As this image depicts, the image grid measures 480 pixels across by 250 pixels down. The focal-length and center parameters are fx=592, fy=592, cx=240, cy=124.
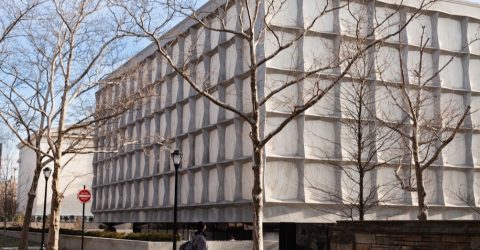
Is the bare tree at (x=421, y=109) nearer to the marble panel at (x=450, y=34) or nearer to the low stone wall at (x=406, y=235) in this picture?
the marble panel at (x=450, y=34)

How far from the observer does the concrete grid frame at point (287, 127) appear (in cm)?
2431

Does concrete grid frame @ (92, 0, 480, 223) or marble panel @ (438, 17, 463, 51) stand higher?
marble panel @ (438, 17, 463, 51)

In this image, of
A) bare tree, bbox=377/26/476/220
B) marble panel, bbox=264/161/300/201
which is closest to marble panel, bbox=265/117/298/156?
marble panel, bbox=264/161/300/201

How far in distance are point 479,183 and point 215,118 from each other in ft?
44.3

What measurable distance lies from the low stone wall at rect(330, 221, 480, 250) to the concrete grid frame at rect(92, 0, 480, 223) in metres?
10.1

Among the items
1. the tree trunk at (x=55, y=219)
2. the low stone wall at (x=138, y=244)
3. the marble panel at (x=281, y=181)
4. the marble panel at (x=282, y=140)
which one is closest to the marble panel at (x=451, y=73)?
the marble panel at (x=282, y=140)

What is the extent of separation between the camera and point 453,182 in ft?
93.8

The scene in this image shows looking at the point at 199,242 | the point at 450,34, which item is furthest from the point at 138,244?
the point at 450,34

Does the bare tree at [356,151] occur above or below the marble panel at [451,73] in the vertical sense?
below

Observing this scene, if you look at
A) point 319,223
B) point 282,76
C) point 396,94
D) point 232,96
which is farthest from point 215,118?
point 396,94

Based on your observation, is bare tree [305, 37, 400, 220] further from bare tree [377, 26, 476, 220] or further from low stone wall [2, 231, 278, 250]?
low stone wall [2, 231, 278, 250]

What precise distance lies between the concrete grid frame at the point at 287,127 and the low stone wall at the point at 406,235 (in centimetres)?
1010

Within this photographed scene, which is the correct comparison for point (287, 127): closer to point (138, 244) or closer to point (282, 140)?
point (282, 140)

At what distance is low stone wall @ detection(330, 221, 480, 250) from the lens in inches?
423
